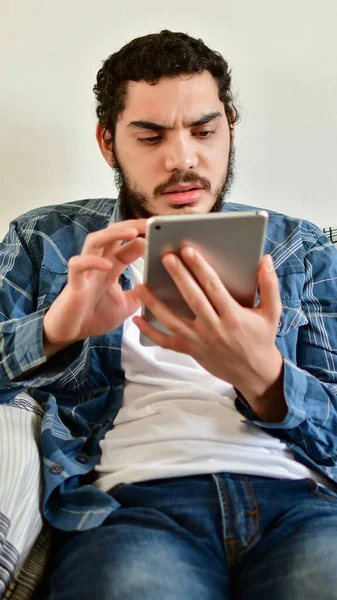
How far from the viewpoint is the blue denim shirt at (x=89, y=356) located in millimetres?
777

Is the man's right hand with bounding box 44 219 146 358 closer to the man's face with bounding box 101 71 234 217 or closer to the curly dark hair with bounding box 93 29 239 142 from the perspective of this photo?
the man's face with bounding box 101 71 234 217

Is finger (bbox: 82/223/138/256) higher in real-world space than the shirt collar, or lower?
higher

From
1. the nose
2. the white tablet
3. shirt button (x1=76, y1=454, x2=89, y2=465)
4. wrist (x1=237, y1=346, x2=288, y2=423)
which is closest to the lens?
the white tablet

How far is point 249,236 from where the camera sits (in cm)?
62

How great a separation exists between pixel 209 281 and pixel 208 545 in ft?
1.10

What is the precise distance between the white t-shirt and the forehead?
0.40 m

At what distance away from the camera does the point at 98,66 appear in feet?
4.12

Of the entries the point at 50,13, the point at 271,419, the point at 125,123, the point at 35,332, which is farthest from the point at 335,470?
the point at 50,13

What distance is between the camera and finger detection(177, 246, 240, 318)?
609 millimetres

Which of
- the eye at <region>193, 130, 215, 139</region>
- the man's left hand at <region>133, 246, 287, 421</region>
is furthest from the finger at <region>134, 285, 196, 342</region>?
the eye at <region>193, 130, 215, 139</region>

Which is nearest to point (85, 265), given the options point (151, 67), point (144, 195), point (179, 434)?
point (179, 434)

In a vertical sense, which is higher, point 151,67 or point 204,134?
point 151,67

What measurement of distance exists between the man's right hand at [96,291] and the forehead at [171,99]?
0.33m

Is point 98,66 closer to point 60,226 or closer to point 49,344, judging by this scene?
point 60,226
